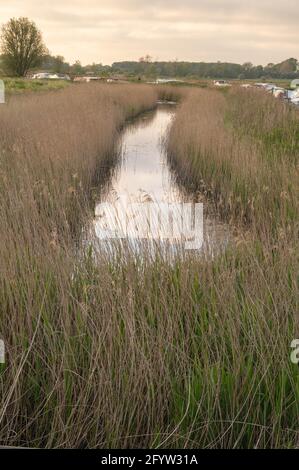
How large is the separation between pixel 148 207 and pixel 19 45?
122 feet

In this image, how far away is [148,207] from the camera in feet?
11.3

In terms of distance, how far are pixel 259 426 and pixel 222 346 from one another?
0.38 metres

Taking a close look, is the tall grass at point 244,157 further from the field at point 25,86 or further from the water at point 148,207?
the field at point 25,86

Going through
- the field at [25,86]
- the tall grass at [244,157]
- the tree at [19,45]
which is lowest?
the tall grass at [244,157]

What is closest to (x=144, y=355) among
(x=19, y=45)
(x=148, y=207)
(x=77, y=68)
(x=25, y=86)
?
(x=148, y=207)

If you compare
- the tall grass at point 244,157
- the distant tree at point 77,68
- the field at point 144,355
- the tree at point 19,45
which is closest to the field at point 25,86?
the tall grass at point 244,157

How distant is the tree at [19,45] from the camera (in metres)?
36.2

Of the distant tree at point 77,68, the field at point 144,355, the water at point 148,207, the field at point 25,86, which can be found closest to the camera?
the field at point 144,355

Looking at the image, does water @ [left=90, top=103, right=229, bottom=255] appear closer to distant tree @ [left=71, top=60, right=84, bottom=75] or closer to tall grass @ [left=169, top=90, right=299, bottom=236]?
tall grass @ [left=169, top=90, right=299, bottom=236]

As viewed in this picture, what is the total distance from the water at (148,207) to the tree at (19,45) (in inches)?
972

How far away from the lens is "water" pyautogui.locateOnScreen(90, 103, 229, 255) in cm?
324

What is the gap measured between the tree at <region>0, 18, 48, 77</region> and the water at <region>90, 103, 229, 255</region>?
24689 millimetres
